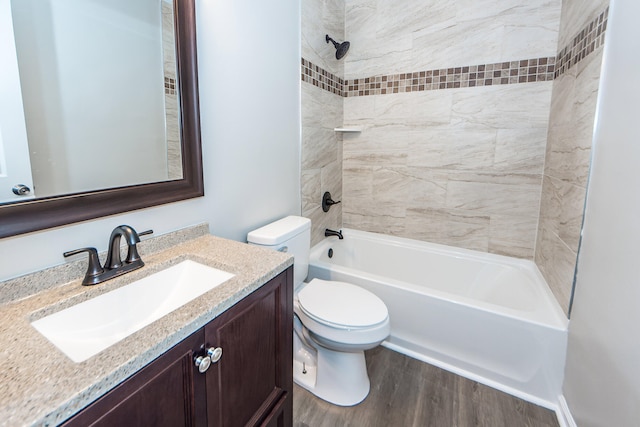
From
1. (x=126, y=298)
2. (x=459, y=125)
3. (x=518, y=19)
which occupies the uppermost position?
(x=518, y=19)

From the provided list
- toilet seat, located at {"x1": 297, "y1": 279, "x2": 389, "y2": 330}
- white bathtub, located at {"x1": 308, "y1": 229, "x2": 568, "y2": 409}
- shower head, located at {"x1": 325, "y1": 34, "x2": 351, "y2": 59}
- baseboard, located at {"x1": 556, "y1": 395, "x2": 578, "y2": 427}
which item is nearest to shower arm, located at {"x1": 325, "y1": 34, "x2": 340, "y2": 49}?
shower head, located at {"x1": 325, "y1": 34, "x2": 351, "y2": 59}

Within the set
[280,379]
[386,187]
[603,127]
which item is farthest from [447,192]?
[280,379]

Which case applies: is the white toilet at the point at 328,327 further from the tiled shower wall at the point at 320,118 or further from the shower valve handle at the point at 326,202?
the shower valve handle at the point at 326,202

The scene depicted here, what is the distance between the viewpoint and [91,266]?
957mm

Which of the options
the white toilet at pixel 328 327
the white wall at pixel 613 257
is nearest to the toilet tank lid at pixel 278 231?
the white toilet at pixel 328 327

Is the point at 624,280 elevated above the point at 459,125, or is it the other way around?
the point at 459,125

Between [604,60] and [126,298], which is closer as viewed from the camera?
[126,298]

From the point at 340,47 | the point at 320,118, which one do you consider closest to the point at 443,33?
the point at 340,47

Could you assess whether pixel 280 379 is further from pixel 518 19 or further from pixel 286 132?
pixel 518 19

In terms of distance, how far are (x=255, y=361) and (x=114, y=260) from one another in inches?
21.6

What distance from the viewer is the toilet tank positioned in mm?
1560

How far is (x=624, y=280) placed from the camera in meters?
1.06

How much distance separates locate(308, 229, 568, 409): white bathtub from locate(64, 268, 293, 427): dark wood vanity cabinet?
0.97 m

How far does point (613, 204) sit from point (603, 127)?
35cm
